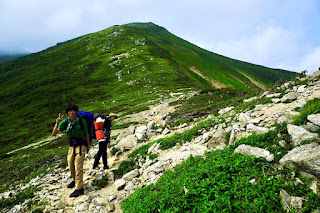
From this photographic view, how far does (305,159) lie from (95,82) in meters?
95.0

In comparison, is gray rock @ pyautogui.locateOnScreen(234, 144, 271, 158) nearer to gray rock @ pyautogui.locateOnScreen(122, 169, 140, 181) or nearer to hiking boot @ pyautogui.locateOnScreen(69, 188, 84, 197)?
gray rock @ pyautogui.locateOnScreen(122, 169, 140, 181)

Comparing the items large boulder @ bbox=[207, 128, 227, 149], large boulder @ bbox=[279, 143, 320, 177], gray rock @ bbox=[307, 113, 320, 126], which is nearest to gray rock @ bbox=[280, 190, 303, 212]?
large boulder @ bbox=[279, 143, 320, 177]

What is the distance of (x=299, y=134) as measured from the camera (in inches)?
223

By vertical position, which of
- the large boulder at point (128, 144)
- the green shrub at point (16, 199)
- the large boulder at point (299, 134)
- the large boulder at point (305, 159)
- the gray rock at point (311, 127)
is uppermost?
the gray rock at point (311, 127)

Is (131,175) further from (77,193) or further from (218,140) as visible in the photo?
(218,140)

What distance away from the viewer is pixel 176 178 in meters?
6.51

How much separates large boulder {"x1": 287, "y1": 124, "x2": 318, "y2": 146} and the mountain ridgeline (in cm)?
3494

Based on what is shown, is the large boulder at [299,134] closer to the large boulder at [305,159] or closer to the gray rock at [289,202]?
the large boulder at [305,159]

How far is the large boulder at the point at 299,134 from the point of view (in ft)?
Answer: 17.8

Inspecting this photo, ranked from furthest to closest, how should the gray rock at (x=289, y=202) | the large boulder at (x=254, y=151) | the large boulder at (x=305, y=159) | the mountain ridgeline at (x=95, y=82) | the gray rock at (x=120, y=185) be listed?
1. the mountain ridgeline at (x=95, y=82)
2. the gray rock at (x=120, y=185)
3. the large boulder at (x=254, y=151)
4. the large boulder at (x=305, y=159)
5. the gray rock at (x=289, y=202)

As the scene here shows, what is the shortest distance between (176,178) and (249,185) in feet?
8.62

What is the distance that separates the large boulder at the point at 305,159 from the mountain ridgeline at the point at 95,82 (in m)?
35.6

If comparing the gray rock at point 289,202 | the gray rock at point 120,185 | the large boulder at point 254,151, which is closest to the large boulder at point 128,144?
the gray rock at point 120,185

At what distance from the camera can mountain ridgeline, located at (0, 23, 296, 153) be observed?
180 ft
